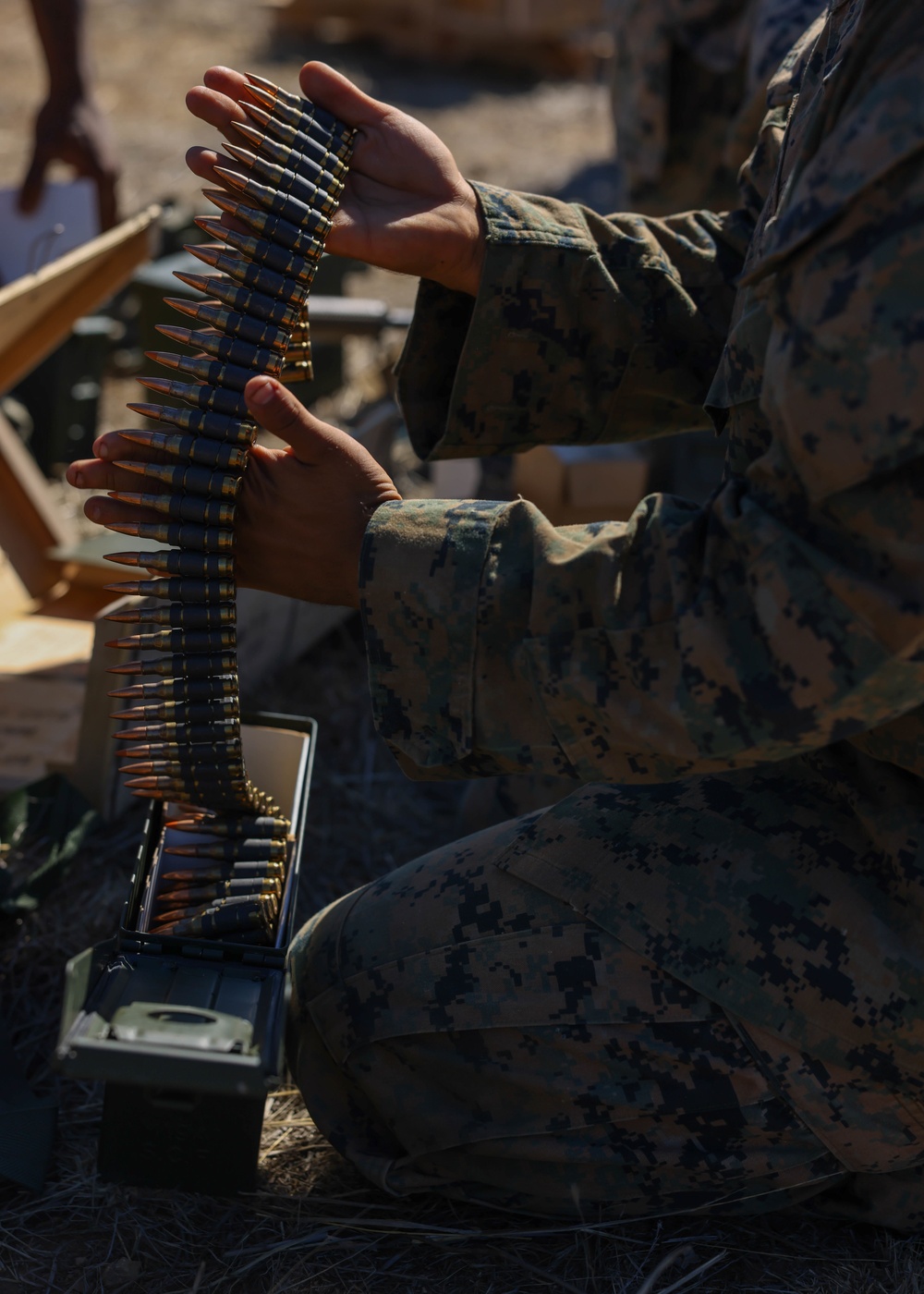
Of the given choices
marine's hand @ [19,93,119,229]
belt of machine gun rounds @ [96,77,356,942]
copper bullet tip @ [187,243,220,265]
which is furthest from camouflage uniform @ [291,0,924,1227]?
marine's hand @ [19,93,119,229]

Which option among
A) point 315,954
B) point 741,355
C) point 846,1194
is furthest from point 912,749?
point 315,954

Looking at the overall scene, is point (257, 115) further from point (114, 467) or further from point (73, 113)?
point (73, 113)

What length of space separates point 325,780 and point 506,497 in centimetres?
203

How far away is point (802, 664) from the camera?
7.35 feet

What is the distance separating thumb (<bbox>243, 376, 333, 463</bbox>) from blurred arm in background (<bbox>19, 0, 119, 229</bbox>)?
397 cm

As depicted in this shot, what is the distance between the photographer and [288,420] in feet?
8.53

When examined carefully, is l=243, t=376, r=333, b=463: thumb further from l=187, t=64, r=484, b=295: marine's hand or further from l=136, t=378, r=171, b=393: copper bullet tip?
l=187, t=64, r=484, b=295: marine's hand

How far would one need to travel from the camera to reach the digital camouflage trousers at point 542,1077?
2.69 meters

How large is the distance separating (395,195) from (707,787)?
170 centimetres

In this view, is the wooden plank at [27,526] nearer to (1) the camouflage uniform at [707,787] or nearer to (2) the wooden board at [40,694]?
(2) the wooden board at [40,694]

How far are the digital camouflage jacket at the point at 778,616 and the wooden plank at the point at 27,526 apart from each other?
2.95 m

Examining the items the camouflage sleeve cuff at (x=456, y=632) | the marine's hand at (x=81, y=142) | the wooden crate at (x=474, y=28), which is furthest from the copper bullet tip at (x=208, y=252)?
the wooden crate at (x=474, y=28)

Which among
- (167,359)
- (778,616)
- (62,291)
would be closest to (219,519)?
(167,359)

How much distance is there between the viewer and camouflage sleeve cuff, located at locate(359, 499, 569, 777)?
2.51 meters
